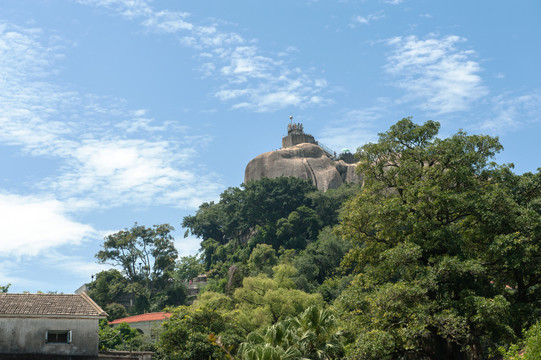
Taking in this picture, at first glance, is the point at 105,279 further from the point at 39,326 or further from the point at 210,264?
the point at 39,326

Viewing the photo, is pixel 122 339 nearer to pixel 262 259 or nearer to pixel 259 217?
pixel 262 259

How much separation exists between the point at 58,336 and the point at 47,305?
66.4 inches

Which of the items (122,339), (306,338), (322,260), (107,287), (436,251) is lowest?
(306,338)

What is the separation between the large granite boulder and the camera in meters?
90.2

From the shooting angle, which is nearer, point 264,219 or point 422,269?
point 422,269

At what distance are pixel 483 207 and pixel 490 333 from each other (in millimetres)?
5108

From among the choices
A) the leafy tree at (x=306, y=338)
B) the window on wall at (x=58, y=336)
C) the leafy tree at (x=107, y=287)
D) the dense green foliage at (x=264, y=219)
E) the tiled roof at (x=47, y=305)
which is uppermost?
the dense green foliage at (x=264, y=219)

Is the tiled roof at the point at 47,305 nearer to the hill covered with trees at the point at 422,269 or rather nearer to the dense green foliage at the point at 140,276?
the hill covered with trees at the point at 422,269

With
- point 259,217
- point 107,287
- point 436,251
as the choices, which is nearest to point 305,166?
point 259,217

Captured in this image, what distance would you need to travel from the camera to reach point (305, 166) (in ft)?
300

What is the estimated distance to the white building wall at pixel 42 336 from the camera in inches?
1107

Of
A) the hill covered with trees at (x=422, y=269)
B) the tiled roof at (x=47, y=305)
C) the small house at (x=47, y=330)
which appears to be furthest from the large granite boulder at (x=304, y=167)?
the small house at (x=47, y=330)

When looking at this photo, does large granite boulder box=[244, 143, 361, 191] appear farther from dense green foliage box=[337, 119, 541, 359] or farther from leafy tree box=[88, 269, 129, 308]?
dense green foliage box=[337, 119, 541, 359]

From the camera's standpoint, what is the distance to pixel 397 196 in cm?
2797
